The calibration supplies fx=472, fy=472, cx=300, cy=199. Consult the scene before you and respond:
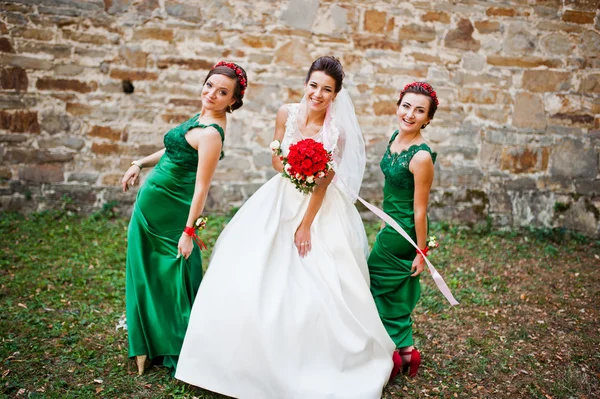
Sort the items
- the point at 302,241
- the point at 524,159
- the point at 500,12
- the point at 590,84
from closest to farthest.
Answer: the point at 302,241 < the point at 500,12 < the point at 590,84 < the point at 524,159

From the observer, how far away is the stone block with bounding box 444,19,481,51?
6141 millimetres

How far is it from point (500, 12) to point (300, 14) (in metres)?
2.61

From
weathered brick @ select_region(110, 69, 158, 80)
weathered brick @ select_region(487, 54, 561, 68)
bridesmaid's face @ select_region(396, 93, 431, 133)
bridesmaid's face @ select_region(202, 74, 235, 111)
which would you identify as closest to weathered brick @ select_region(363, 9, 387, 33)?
weathered brick @ select_region(487, 54, 561, 68)

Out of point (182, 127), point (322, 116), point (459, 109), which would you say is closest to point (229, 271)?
point (182, 127)

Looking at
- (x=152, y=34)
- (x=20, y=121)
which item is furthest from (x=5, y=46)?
(x=152, y=34)

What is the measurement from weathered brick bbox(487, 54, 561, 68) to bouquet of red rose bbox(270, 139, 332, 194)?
14.3ft

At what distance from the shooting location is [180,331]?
3070 mm

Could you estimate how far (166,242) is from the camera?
10.0 feet

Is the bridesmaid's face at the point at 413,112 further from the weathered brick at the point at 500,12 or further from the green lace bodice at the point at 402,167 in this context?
the weathered brick at the point at 500,12

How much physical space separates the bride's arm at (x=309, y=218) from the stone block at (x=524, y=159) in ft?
14.2

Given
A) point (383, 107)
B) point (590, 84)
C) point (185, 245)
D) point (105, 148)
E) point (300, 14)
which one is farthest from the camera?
point (590, 84)

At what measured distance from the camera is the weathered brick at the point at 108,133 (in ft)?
19.5

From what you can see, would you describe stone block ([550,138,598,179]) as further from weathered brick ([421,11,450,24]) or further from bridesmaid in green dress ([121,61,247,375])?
bridesmaid in green dress ([121,61,247,375])

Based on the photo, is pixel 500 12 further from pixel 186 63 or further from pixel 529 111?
pixel 186 63
